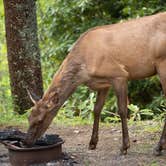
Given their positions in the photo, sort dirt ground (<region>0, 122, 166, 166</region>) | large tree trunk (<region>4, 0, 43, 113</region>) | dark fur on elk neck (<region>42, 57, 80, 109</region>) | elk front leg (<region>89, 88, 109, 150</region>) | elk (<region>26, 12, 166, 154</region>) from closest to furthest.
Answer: dirt ground (<region>0, 122, 166, 166</region>)
elk (<region>26, 12, 166, 154</region>)
dark fur on elk neck (<region>42, 57, 80, 109</region>)
elk front leg (<region>89, 88, 109, 150</region>)
large tree trunk (<region>4, 0, 43, 113</region>)

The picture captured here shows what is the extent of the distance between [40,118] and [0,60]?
10381 mm

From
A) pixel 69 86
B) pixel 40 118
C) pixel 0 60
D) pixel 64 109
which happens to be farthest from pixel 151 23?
pixel 0 60

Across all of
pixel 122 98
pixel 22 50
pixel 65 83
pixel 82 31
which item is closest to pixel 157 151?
pixel 122 98

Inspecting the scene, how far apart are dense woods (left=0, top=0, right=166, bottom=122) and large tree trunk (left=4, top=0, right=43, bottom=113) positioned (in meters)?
0.52

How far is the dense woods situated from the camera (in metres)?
10.4

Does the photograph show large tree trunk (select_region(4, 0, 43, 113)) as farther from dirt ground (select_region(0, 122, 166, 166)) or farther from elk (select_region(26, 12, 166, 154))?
elk (select_region(26, 12, 166, 154))

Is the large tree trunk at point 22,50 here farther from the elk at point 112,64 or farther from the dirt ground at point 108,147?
the elk at point 112,64

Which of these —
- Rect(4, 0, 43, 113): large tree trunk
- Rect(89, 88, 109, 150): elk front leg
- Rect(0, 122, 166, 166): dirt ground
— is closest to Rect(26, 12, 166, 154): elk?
Rect(0, 122, 166, 166): dirt ground

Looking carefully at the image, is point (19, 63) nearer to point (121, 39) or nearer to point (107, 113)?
point (107, 113)

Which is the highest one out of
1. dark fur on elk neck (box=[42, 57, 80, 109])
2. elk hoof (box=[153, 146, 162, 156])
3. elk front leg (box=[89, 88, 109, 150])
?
dark fur on elk neck (box=[42, 57, 80, 109])

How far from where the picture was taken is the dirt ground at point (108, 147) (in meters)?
A: 6.37

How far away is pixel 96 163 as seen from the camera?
20.9 ft

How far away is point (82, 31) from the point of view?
11.3 m

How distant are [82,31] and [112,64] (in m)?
4.91
